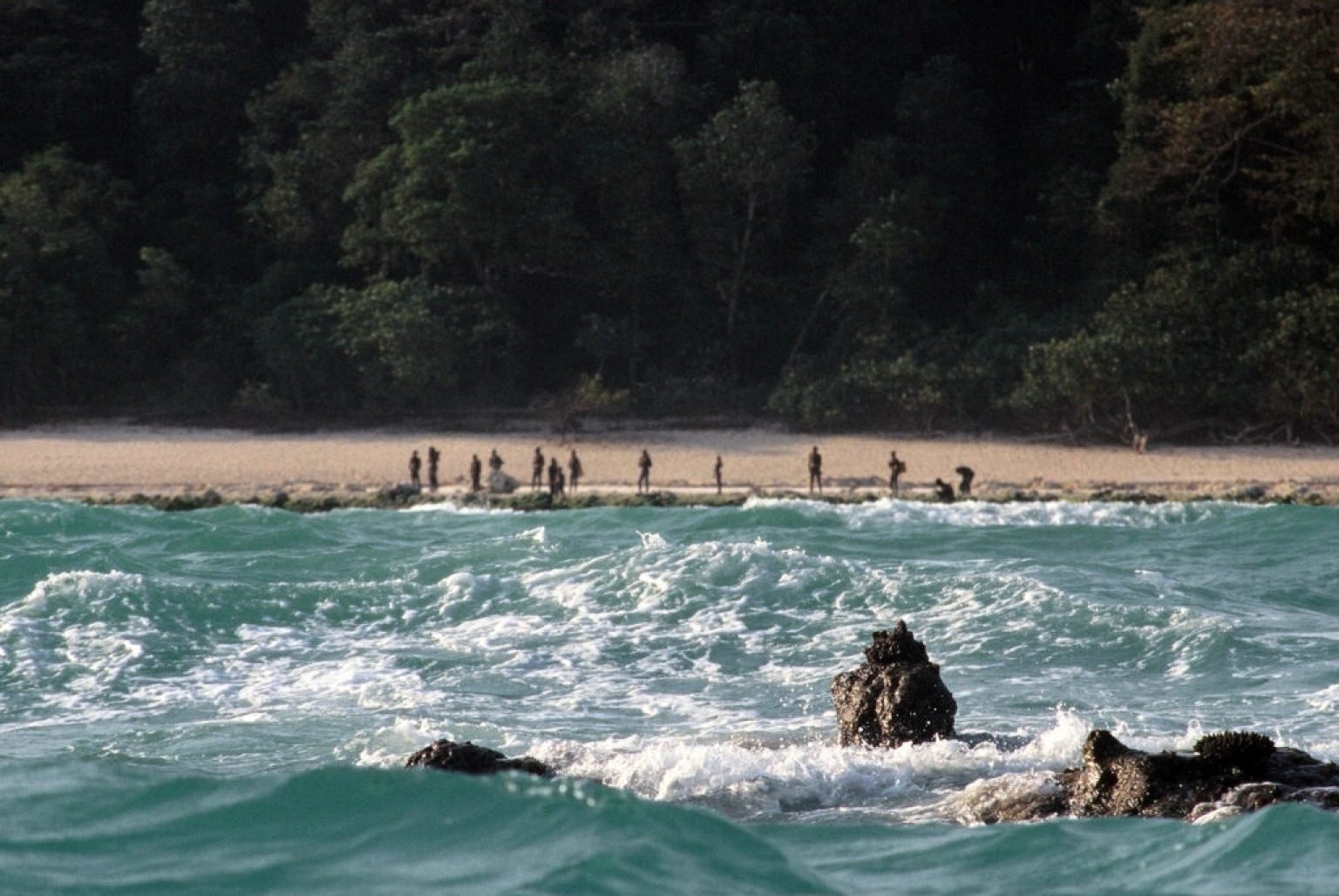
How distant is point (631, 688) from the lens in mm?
17484

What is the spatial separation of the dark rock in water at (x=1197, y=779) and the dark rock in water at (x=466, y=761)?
3.70m

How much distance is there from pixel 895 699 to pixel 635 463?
19122 mm

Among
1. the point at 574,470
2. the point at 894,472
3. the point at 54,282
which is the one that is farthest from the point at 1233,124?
the point at 54,282

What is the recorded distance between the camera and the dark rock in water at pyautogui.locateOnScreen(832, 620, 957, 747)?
46.4 feet

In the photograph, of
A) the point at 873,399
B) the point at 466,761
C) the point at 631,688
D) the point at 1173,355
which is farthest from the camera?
the point at 873,399

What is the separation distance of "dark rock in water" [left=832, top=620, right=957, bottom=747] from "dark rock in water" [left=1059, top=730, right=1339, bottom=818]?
1552mm

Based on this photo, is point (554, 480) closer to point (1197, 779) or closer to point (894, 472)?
point (894, 472)

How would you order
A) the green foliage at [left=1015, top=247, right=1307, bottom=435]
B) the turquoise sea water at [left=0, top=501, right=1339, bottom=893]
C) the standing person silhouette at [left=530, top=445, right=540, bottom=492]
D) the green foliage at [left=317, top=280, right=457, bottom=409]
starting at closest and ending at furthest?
the turquoise sea water at [left=0, top=501, right=1339, bottom=893]
the standing person silhouette at [left=530, top=445, right=540, bottom=492]
the green foliage at [left=1015, top=247, right=1307, bottom=435]
the green foliage at [left=317, top=280, right=457, bottom=409]

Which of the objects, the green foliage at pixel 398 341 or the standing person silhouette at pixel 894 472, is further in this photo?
the green foliage at pixel 398 341

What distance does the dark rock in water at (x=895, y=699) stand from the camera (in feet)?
46.4

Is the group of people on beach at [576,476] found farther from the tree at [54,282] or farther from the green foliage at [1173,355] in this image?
the tree at [54,282]

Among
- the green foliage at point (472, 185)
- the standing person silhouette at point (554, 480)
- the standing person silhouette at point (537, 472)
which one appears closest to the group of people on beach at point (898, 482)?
the standing person silhouette at point (554, 480)

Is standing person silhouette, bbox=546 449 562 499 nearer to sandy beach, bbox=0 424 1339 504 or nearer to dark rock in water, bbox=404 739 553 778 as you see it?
sandy beach, bbox=0 424 1339 504

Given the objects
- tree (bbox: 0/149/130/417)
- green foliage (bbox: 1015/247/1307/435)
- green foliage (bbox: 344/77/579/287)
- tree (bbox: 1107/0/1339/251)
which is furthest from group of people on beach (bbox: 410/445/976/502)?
tree (bbox: 0/149/130/417)
